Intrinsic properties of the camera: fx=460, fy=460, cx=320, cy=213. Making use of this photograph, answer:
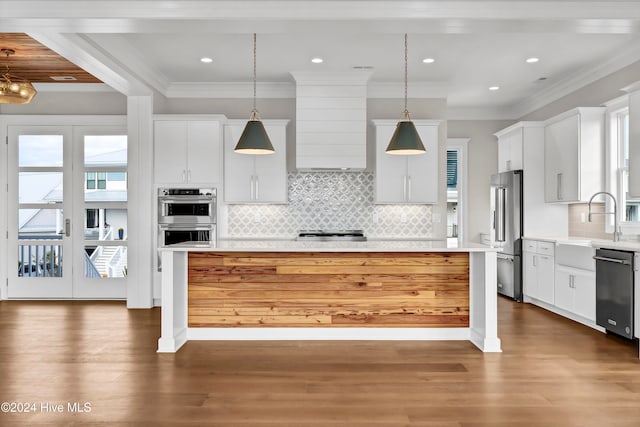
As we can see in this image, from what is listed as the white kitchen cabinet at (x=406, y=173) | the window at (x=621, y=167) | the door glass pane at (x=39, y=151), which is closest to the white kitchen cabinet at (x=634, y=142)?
the window at (x=621, y=167)

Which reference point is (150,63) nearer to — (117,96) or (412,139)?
(117,96)

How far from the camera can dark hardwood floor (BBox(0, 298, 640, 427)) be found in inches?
104

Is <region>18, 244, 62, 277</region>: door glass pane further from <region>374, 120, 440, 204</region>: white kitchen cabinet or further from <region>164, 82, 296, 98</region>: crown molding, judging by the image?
<region>374, 120, 440, 204</region>: white kitchen cabinet

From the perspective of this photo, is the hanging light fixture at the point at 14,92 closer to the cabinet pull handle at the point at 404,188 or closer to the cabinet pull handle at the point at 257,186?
the cabinet pull handle at the point at 257,186

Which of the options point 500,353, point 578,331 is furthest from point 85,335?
point 578,331

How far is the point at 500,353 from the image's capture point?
385cm

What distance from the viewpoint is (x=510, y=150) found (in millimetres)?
6668

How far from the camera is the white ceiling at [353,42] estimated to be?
Answer: 131 inches

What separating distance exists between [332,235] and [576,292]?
9.53 ft

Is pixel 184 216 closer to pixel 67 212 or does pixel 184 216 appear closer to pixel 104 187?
pixel 104 187

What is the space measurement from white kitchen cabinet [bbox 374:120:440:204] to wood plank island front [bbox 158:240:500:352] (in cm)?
188

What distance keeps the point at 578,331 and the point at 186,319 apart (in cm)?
383

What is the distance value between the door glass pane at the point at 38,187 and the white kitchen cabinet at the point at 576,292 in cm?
653

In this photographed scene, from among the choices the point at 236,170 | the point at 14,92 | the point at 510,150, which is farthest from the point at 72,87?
the point at 510,150
